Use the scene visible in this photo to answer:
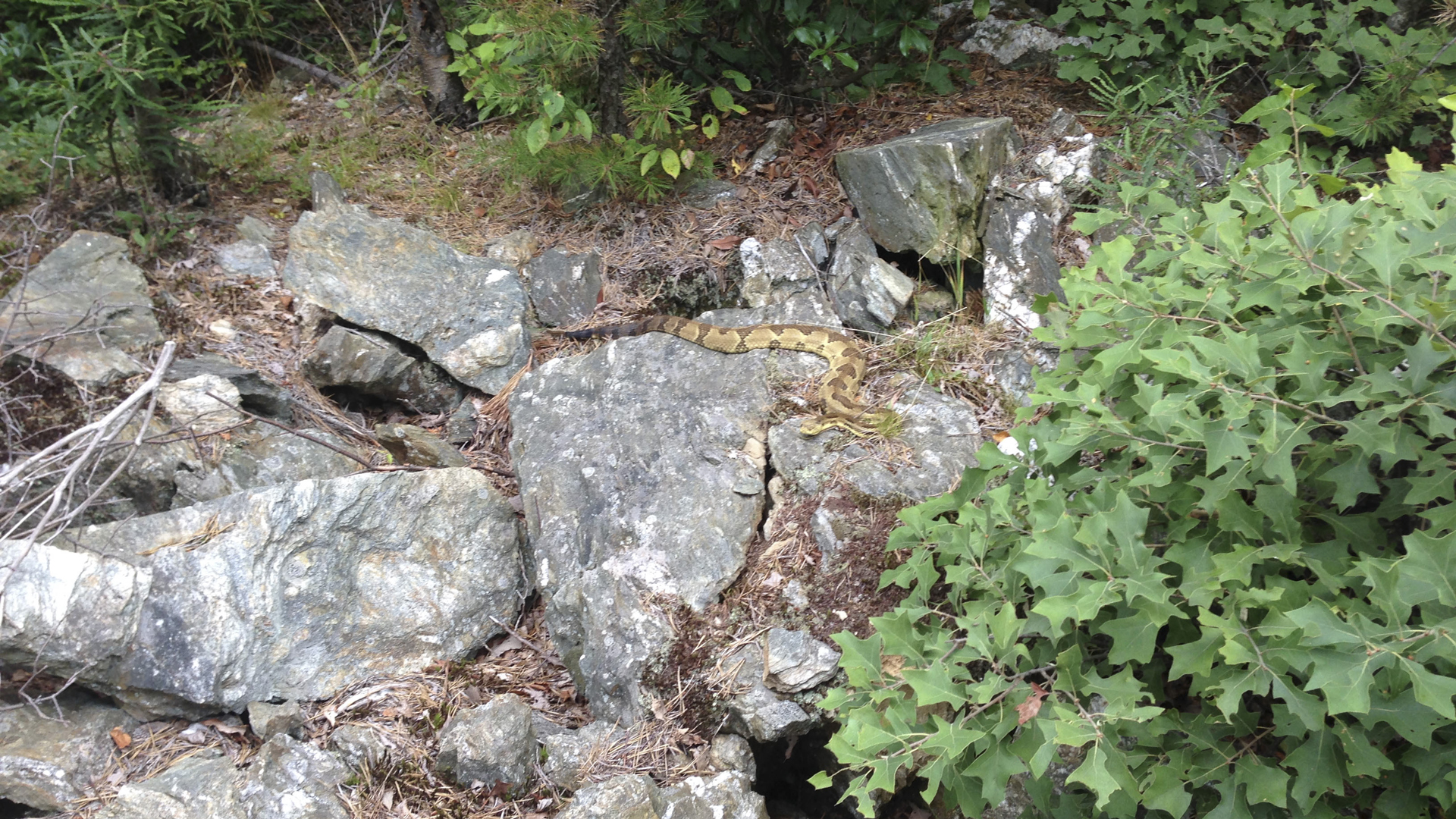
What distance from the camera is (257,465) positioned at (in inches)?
177

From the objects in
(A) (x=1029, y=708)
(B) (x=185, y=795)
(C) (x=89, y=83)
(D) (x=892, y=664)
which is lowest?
(B) (x=185, y=795)

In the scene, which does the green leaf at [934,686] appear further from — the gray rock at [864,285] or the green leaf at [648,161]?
the green leaf at [648,161]

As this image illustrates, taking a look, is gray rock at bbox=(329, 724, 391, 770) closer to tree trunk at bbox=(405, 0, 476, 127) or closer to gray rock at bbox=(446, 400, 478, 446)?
gray rock at bbox=(446, 400, 478, 446)

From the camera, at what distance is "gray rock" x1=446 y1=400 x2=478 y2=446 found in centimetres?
509

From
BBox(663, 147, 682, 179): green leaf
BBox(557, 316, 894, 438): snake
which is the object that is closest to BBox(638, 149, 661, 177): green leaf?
BBox(663, 147, 682, 179): green leaf

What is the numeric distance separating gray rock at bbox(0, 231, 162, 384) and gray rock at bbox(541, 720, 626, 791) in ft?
10.3

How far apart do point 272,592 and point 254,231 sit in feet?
10.6

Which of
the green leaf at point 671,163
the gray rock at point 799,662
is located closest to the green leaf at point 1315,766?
the gray rock at point 799,662

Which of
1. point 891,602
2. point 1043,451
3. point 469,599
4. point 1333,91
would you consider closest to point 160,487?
point 469,599

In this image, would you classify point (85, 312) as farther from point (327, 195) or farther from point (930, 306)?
point (930, 306)

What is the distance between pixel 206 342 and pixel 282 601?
7.50 ft

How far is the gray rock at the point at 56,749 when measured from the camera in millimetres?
3250

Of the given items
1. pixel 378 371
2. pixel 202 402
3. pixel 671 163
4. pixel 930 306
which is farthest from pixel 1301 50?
pixel 202 402

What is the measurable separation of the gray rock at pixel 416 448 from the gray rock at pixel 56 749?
1678 millimetres
